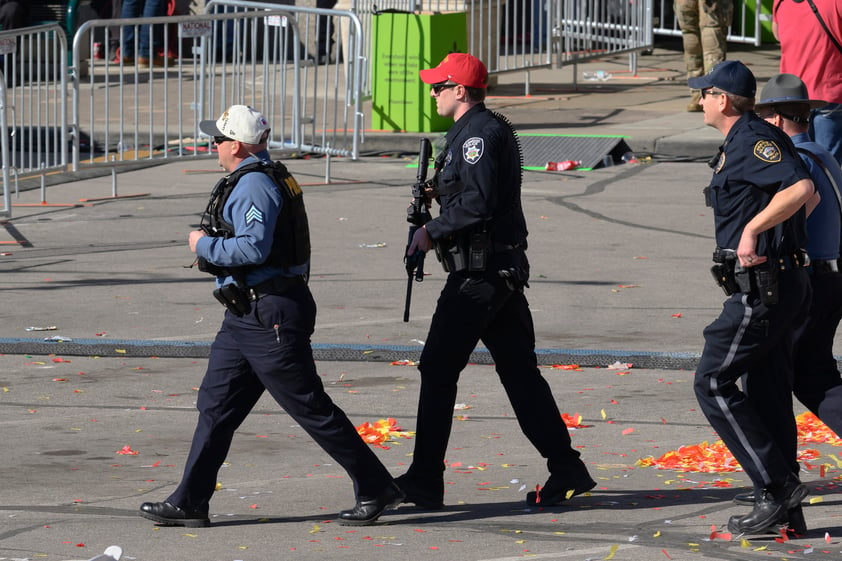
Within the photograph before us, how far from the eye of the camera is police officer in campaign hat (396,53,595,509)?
6.11 m

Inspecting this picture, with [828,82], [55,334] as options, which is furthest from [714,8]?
[55,334]

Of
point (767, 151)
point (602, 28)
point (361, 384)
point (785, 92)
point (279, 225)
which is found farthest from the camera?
point (602, 28)

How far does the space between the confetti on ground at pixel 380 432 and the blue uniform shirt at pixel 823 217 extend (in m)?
2.25

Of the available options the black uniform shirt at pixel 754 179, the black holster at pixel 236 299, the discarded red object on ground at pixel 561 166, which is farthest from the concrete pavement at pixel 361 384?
the black uniform shirt at pixel 754 179

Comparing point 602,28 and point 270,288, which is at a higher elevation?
point 602,28

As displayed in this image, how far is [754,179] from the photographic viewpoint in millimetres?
5504

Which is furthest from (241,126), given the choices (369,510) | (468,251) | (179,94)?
(179,94)

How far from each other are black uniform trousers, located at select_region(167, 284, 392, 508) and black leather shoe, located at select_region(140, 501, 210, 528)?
28 mm

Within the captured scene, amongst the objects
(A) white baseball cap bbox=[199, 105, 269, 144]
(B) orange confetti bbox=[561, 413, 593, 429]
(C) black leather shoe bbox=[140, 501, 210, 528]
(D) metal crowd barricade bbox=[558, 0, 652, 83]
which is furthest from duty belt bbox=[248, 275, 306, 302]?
(D) metal crowd barricade bbox=[558, 0, 652, 83]

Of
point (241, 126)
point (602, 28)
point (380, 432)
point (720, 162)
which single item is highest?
point (602, 28)

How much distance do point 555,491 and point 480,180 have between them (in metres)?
1.25

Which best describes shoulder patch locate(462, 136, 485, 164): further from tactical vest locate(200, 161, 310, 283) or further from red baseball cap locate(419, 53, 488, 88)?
tactical vest locate(200, 161, 310, 283)

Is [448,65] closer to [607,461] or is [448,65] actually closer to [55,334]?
[607,461]

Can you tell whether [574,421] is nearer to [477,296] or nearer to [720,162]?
[477,296]
